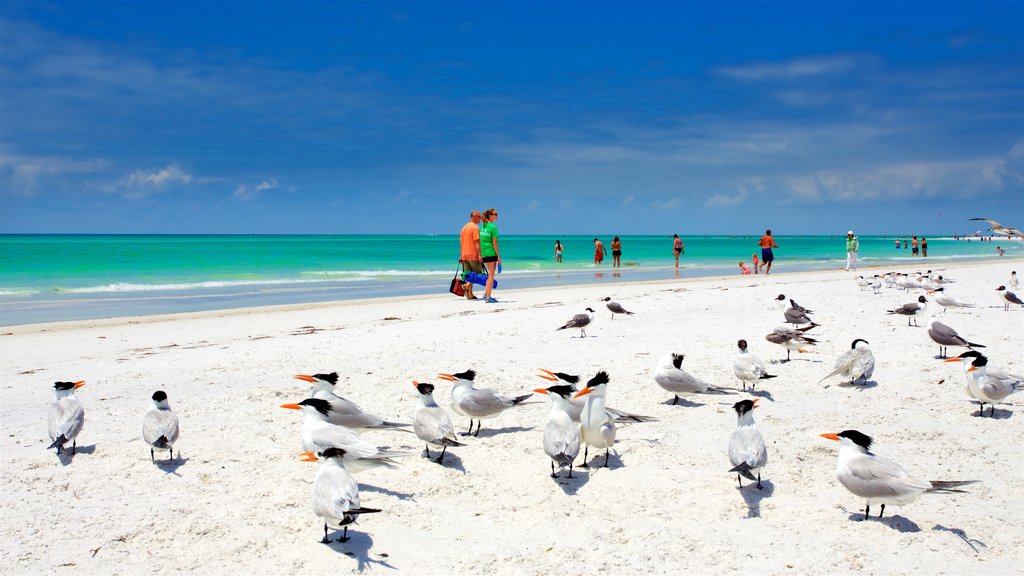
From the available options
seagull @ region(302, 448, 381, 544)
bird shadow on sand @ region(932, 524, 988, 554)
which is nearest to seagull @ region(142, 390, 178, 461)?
seagull @ region(302, 448, 381, 544)

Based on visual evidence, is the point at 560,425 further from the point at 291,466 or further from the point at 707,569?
the point at 291,466

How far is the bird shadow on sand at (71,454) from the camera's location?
532 cm

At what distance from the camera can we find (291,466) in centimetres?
521

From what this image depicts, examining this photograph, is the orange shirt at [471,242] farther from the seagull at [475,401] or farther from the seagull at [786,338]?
the seagull at [475,401]

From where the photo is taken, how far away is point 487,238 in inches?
642

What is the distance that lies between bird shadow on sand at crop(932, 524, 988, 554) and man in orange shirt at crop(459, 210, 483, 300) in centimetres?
1293

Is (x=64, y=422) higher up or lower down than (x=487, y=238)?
lower down

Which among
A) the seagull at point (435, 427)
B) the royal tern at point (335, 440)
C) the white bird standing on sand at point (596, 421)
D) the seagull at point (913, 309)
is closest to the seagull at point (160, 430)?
the royal tern at point (335, 440)

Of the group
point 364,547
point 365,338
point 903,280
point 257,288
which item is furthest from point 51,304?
point 903,280

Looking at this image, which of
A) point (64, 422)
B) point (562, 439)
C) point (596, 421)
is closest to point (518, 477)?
point (562, 439)

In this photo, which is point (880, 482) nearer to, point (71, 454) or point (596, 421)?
point (596, 421)

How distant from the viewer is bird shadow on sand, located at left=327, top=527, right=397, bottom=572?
3.93 metres

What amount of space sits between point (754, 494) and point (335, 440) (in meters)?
3.03

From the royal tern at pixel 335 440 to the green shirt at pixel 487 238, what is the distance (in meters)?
11.3
